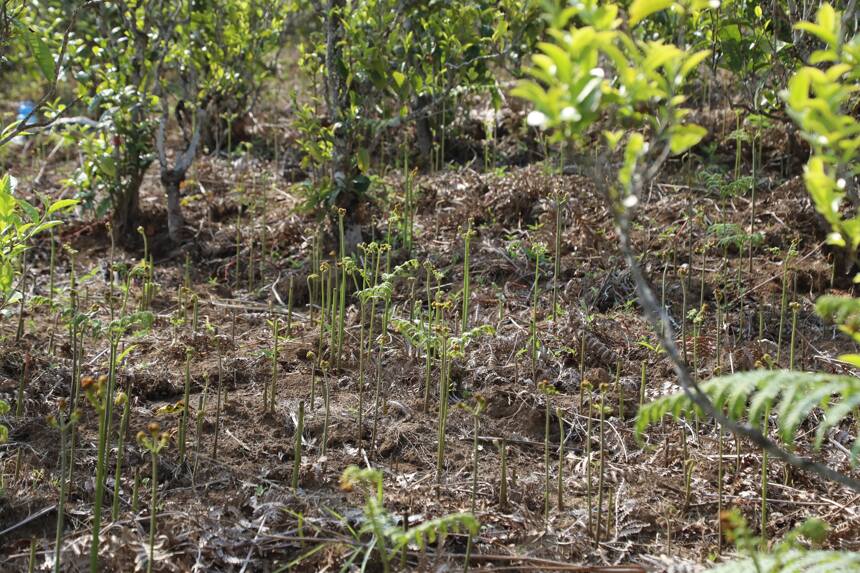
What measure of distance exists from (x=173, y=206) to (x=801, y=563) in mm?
5005

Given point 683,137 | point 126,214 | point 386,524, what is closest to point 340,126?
point 126,214

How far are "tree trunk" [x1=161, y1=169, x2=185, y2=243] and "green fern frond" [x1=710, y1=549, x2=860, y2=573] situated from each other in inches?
189

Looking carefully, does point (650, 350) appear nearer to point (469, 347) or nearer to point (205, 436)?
point (469, 347)

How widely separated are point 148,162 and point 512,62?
2461mm

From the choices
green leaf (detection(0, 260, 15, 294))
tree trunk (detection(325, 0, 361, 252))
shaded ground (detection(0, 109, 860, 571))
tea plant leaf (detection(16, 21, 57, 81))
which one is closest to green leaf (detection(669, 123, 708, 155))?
shaded ground (detection(0, 109, 860, 571))

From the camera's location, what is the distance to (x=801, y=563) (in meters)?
2.10

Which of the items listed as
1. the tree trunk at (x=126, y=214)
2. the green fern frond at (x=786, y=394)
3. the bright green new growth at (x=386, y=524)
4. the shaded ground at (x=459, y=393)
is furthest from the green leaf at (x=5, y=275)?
the tree trunk at (x=126, y=214)

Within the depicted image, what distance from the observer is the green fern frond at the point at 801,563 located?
2.07 metres

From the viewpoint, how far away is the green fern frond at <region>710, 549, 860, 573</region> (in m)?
2.07

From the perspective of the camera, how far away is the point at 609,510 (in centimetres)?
293

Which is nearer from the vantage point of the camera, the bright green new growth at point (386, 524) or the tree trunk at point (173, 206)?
the bright green new growth at point (386, 524)

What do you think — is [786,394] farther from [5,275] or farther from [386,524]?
[5,275]

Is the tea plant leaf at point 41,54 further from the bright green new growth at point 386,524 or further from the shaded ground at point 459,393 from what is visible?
the bright green new growth at point 386,524

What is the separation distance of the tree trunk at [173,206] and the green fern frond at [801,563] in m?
4.81
